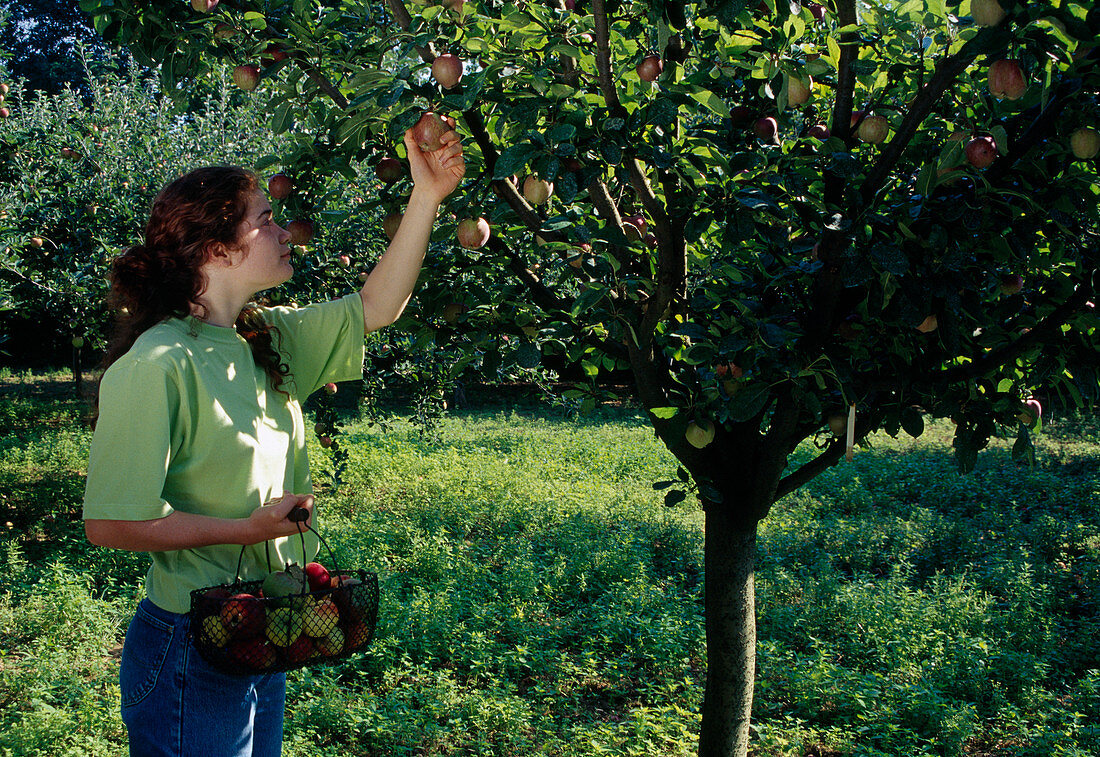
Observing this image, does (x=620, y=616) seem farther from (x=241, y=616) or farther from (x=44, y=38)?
(x=44, y=38)

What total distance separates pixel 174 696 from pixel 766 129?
159 centimetres

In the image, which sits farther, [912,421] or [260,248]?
[912,421]

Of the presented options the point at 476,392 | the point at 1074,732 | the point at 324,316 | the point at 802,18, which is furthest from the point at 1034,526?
the point at 476,392

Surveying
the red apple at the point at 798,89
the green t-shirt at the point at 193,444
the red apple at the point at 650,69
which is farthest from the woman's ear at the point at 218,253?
the red apple at the point at 798,89

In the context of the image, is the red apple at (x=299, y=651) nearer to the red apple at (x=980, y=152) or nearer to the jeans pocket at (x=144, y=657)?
the jeans pocket at (x=144, y=657)

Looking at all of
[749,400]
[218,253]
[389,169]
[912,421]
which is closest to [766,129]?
[749,400]

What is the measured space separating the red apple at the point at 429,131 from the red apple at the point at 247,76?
26.7 inches

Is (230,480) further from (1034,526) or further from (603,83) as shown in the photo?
(1034,526)

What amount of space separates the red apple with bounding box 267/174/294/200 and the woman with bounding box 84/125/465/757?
587mm

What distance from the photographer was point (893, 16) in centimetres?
188

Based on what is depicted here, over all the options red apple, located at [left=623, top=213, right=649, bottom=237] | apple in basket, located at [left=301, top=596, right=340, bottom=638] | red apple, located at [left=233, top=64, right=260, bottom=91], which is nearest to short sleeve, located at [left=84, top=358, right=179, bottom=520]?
apple in basket, located at [left=301, top=596, right=340, bottom=638]

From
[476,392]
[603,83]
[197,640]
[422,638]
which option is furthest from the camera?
[476,392]

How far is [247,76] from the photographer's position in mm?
1948

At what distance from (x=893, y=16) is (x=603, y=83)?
32.5 inches
